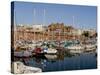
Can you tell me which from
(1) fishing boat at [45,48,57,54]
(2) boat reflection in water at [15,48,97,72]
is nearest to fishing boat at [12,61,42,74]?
(2) boat reflection in water at [15,48,97,72]

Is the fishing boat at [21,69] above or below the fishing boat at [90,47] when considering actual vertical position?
below

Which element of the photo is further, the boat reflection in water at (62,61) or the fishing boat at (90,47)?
the fishing boat at (90,47)

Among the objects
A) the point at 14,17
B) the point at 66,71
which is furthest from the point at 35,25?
the point at 66,71

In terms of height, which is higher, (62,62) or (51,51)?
(51,51)

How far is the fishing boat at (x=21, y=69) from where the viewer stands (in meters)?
2.15

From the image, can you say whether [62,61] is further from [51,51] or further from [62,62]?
[51,51]

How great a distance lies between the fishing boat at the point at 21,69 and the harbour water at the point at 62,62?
3cm

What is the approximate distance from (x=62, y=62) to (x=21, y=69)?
0.43 meters

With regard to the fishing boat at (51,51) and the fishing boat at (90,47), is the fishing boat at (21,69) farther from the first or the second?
the fishing boat at (90,47)

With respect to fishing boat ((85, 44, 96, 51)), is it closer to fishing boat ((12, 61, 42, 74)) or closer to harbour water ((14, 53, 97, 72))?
harbour water ((14, 53, 97, 72))

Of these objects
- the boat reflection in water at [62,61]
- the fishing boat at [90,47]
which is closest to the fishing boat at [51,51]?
the boat reflection in water at [62,61]

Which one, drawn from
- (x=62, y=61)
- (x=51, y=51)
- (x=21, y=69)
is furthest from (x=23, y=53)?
(x=62, y=61)

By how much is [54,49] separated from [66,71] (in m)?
0.27

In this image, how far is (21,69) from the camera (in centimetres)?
218
